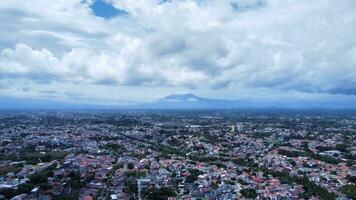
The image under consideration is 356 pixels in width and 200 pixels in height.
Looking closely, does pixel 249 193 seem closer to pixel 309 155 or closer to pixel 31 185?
pixel 31 185

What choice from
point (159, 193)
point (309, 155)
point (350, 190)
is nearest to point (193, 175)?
point (159, 193)

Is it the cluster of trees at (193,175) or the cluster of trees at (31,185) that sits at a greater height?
the cluster of trees at (193,175)

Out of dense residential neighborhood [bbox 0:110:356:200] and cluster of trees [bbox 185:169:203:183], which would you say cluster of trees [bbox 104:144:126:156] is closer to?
dense residential neighborhood [bbox 0:110:356:200]

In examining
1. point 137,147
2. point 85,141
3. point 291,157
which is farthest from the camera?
point 85,141

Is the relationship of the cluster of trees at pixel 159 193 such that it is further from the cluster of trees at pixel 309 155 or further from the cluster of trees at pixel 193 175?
the cluster of trees at pixel 309 155

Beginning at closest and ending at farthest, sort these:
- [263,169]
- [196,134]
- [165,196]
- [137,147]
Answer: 1. [165,196]
2. [263,169]
3. [137,147]
4. [196,134]

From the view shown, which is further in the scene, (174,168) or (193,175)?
(174,168)

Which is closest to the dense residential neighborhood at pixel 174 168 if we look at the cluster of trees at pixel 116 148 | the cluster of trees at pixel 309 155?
the cluster of trees at pixel 309 155

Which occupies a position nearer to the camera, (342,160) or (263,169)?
(263,169)

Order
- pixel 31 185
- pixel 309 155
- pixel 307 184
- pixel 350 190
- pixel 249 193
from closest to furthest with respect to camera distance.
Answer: pixel 249 193
pixel 31 185
pixel 350 190
pixel 307 184
pixel 309 155

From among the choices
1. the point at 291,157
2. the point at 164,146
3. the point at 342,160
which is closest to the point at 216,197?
the point at 291,157

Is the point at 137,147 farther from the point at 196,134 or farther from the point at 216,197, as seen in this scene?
the point at 216,197
